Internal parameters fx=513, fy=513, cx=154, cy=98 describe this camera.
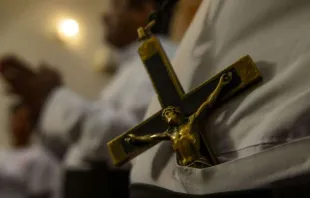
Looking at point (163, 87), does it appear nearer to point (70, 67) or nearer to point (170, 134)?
point (170, 134)

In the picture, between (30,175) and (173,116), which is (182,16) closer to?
(173,116)

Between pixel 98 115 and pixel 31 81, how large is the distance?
10.5 inches

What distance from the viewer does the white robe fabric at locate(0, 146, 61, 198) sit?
1.23 m

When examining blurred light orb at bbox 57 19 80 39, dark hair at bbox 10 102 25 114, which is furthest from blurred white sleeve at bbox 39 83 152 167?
blurred light orb at bbox 57 19 80 39

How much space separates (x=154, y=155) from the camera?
386 millimetres

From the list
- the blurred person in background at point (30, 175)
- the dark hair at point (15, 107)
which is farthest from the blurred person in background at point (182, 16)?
the dark hair at point (15, 107)

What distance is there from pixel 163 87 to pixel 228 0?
3.1 inches

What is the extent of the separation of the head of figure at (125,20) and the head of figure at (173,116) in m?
0.48

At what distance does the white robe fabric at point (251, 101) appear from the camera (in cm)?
29

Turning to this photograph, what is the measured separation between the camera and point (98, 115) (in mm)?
673

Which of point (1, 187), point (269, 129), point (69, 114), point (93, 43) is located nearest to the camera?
point (269, 129)

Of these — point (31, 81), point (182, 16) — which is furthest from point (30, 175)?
point (182, 16)

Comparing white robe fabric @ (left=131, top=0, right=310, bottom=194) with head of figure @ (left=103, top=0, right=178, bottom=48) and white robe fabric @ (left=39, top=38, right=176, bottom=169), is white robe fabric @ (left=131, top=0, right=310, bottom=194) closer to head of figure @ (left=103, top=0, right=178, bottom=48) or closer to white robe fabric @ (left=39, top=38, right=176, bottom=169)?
white robe fabric @ (left=39, top=38, right=176, bottom=169)

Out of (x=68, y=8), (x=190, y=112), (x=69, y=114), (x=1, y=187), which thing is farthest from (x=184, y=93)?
(x=68, y=8)
